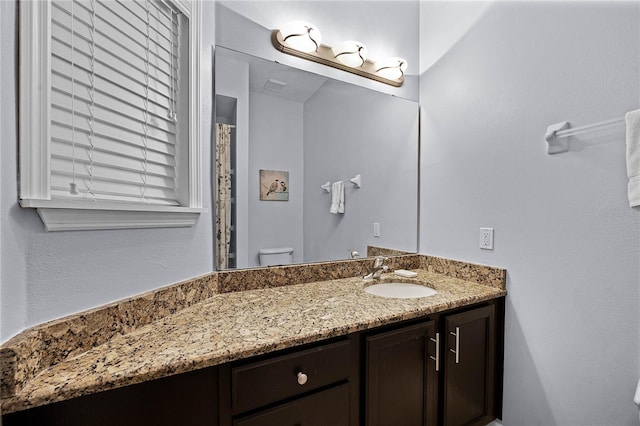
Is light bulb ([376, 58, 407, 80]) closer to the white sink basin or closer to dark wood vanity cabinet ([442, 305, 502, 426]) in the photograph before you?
the white sink basin

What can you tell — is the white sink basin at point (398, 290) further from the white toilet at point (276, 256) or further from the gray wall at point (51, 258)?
the gray wall at point (51, 258)

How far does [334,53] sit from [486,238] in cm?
134

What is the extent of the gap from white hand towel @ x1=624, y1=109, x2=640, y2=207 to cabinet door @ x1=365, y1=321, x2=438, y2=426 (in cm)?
83

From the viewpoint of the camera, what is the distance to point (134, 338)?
34.6 inches

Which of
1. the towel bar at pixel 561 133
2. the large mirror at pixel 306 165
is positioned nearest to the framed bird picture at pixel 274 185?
the large mirror at pixel 306 165

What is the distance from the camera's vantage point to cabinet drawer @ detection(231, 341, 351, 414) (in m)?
0.84

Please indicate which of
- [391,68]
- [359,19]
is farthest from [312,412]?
[359,19]

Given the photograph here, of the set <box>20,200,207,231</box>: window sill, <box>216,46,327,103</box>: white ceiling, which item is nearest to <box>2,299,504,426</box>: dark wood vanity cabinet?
<box>20,200,207,231</box>: window sill

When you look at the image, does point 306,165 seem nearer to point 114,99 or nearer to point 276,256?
point 276,256

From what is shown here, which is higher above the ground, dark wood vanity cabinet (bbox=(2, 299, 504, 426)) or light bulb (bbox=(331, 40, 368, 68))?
light bulb (bbox=(331, 40, 368, 68))

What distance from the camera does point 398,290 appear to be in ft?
5.40

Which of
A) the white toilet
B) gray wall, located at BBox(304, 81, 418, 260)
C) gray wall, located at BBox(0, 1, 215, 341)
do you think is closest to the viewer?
gray wall, located at BBox(0, 1, 215, 341)

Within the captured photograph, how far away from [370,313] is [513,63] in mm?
1398

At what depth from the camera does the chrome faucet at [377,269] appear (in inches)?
66.2
